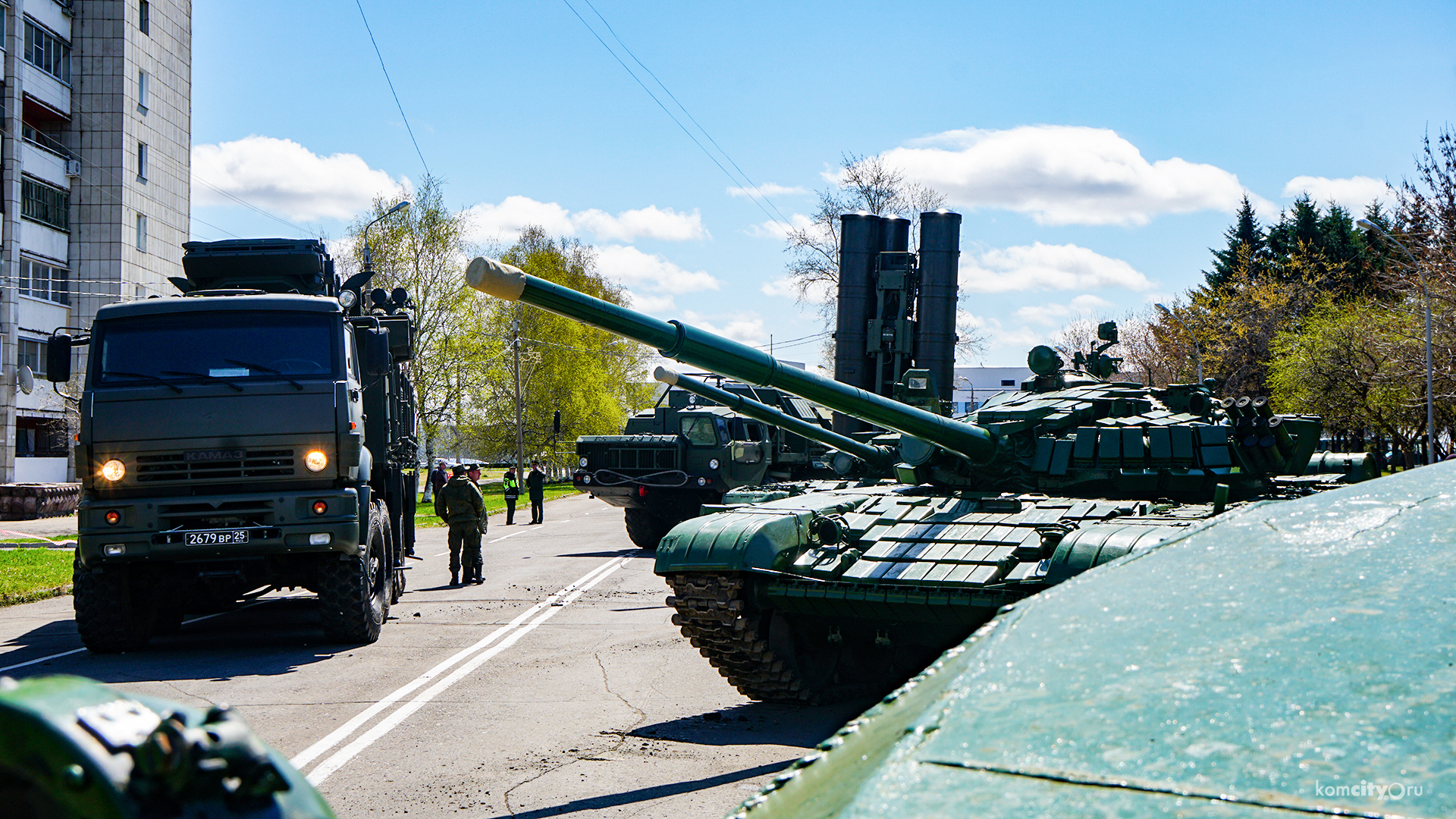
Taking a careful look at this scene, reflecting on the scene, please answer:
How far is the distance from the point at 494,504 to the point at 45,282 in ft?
45.5

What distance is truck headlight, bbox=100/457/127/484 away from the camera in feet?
30.3

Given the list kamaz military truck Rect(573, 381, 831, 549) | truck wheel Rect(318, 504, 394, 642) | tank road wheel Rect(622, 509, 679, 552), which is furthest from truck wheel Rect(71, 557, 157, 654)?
tank road wheel Rect(622, 509, 679, 552)

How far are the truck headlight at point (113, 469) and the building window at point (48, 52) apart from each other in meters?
29.1

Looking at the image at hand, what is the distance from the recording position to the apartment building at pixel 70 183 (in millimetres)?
31969

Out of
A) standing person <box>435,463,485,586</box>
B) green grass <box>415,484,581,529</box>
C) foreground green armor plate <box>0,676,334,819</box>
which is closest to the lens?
foreground green armor plate <box>0,676,334,819</box>

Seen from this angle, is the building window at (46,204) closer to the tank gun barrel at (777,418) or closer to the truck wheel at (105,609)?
the truck wheel at (105,609)

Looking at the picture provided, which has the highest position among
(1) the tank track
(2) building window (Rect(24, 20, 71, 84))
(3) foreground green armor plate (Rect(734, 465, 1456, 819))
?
(2) building window (Rect(24, 20, 71, 84))

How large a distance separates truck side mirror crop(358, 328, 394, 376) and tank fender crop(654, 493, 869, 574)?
355cm

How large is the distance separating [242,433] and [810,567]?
4768mm

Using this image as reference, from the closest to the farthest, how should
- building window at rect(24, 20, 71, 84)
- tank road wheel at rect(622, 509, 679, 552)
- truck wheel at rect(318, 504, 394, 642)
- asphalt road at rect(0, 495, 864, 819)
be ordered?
asphalt road at rect(0, 495, 864, 819), truck wheel at rect(318, 504, 394, 642), tank road wheel at rect(622, 509, 679, 552), building window at rect(24, 20, 71, 84)

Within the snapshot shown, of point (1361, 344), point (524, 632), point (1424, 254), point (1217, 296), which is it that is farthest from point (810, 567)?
point (1217, 296)

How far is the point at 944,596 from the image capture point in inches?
254

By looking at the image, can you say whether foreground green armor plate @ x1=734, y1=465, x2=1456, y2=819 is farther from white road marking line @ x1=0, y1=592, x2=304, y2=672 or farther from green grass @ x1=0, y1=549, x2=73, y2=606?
green grass @ x1=0, y1=549, x2=73, y2=606

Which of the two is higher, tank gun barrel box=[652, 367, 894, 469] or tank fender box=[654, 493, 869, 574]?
tank gun barrel box=[652, 367, 894, 469]
